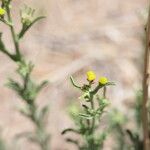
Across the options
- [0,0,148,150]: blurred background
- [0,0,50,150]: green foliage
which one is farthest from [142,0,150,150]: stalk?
[0,0,148,150]: blurred background

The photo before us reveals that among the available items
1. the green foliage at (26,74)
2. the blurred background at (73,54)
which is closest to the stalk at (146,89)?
the green foliage at (26,74)

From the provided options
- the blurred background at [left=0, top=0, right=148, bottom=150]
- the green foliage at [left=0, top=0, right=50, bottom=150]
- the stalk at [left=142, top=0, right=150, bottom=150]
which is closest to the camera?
the stalk at [left=142, top=0, right=150, bottom=150]

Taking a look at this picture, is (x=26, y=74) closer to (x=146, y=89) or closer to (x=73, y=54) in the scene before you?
(x=146, y=89)

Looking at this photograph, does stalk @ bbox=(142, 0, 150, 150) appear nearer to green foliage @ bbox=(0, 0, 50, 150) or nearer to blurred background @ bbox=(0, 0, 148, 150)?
green foliage @ bbox=(0, 0, 50, 150)

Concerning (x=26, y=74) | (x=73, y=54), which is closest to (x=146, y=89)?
(x=26, y=74)

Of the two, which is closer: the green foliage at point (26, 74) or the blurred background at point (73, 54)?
the green foliage at point (26, 74)

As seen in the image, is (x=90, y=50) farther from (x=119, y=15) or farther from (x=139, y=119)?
(x=139, y=119)

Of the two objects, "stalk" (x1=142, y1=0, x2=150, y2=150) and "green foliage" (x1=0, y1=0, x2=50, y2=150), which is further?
"green foliage" (x1=0, y1=0, x2=50, y2=150)

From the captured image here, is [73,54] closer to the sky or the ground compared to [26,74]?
closer to the sky

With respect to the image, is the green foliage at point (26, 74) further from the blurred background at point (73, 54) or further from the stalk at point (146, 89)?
the blurred background at point (73, 54)
